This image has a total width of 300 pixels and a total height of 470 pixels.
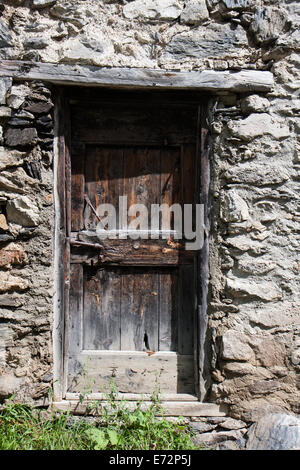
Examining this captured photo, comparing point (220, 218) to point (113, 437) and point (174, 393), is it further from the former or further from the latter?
point (113, 437)

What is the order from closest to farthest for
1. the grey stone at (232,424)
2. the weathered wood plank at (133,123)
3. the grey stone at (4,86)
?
the grey stone at (4,86), the grey stone at (232,424), the weathered wood plank at (133,123)

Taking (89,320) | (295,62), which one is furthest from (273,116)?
(89,320)

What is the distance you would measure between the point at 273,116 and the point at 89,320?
177cm

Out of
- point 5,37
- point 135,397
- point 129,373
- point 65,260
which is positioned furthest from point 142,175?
point 135,397

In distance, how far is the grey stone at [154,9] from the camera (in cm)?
254

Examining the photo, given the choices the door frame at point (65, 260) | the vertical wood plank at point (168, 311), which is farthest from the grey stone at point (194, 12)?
the vertical wood plank at point (168, 311)

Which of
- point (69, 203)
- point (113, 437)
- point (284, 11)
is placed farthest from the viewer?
point (69, 203)

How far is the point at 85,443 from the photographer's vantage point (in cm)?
239

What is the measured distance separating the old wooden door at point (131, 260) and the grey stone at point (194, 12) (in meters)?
0.49

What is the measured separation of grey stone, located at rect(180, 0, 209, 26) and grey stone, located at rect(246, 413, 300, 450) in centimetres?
247

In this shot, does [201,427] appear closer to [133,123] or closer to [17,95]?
[133,123]

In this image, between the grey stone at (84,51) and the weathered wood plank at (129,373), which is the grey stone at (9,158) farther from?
the weathered wood plank at (129,373)

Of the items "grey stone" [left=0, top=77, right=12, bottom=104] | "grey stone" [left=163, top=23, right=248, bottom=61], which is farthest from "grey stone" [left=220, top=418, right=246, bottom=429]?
"grey stone" [left=0, top=77, right=12, bottom=104]

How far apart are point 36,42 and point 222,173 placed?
54.1 inches
